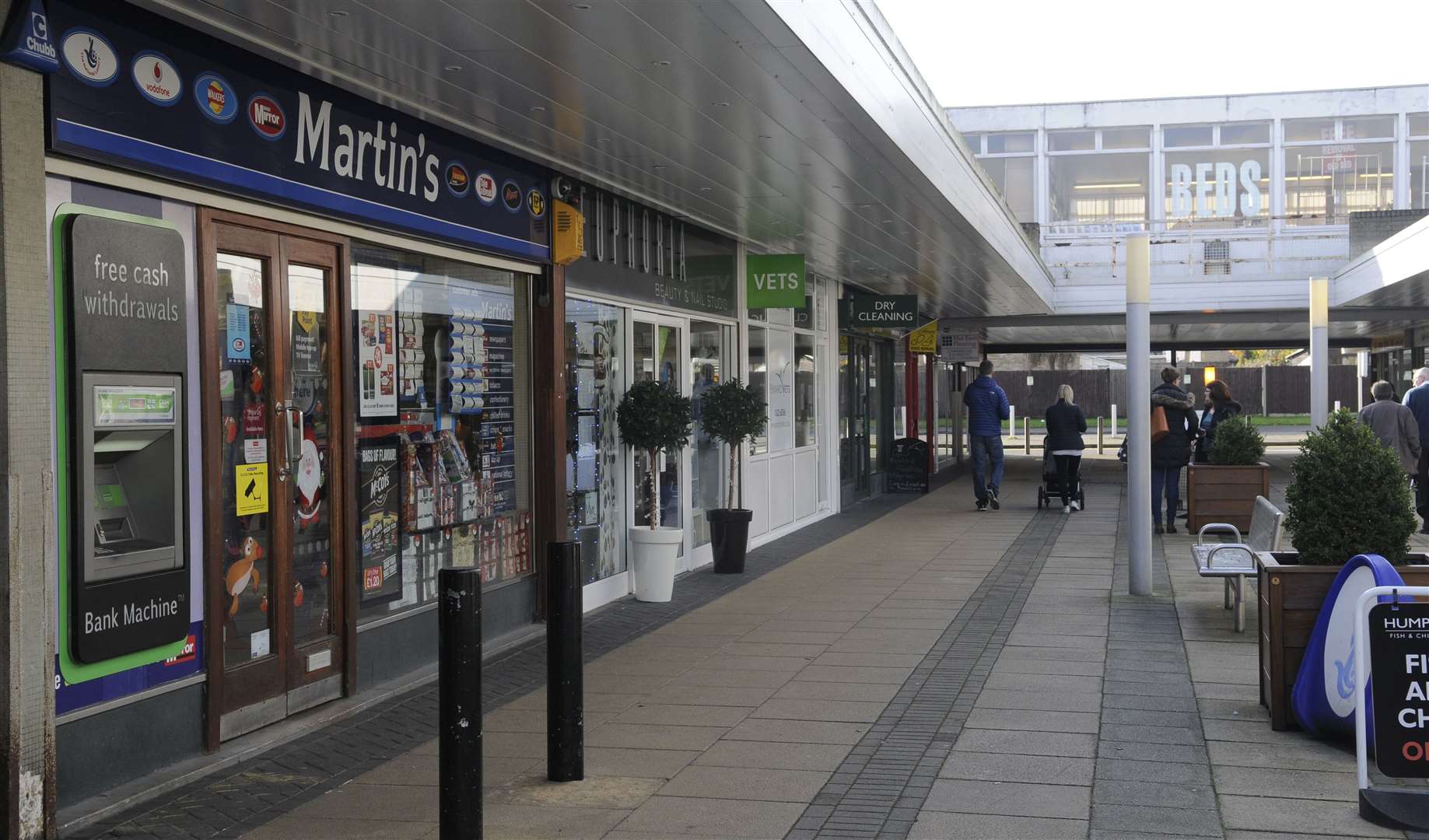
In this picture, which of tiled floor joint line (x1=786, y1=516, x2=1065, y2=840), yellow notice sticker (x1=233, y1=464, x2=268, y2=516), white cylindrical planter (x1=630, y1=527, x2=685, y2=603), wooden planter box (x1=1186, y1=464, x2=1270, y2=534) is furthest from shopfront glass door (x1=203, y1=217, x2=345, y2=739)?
wooden planter box (x1=1186, y1=464, x2=1270, y2=534)

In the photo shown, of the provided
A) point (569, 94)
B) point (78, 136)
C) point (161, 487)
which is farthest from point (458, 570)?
point (569, 94)

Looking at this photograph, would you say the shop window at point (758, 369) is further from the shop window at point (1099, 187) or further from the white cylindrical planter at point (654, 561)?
the shop window at point (1099, 187)

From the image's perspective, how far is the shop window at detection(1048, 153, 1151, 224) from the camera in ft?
103

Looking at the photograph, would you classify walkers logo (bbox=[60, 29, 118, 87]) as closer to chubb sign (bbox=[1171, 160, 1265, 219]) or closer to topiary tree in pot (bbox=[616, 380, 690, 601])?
topiary tree in pot (bbox=[616, 380, 690, 601])

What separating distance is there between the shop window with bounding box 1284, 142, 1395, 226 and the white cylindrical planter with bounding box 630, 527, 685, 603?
82.3 ft

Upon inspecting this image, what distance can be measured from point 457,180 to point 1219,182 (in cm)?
2725

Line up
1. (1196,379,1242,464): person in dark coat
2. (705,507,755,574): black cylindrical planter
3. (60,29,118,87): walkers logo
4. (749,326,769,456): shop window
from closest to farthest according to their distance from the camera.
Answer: (60,29,118,87): walkers logo → (705,507,755,574): black cylindrical planter → (749,326,769,456): shop window → (1196,379,1242,464): person in dark coat

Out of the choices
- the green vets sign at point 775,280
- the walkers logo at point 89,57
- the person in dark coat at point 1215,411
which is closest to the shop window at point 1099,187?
the person in dark coat at point 1215,411

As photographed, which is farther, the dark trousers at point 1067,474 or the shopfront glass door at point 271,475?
the dark trousers at point 1067,474

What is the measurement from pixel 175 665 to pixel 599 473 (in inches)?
185

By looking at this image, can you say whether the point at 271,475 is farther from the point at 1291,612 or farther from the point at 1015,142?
the point at 1015,142

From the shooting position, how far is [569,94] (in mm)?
6293

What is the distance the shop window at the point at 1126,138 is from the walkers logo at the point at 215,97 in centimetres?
2884

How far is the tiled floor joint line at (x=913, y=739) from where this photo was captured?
4.56 m
